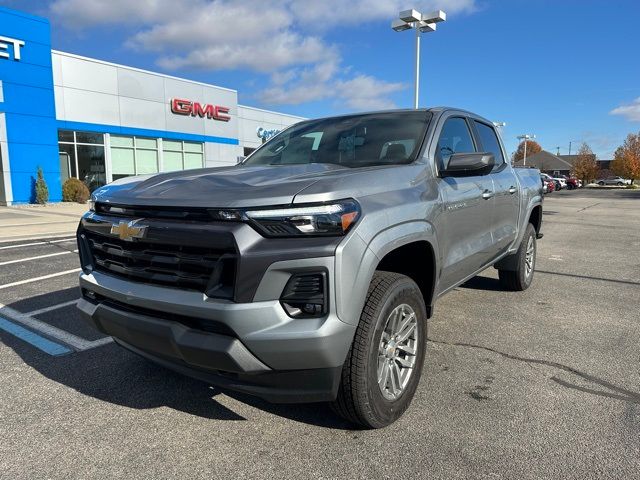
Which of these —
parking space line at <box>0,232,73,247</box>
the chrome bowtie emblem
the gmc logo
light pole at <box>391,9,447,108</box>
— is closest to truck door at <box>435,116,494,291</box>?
the chrome bowtie emblem

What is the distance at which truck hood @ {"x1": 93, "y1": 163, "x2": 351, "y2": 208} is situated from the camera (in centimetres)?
222

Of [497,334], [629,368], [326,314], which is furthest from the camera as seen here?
[497,334]

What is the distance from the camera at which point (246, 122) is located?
1247 inches

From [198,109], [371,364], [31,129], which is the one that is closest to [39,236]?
[371,364]

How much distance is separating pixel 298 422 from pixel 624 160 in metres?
83.4

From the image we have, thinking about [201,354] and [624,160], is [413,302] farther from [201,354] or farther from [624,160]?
[624,160]

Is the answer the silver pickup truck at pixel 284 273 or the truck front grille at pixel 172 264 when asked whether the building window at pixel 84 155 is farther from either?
the truck front grille at pixel 172 264

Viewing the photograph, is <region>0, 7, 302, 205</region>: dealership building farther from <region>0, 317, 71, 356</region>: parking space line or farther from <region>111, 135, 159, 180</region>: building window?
<region>0, 317, 71, 356</region>: parking space line

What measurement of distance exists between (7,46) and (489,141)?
20.1 m

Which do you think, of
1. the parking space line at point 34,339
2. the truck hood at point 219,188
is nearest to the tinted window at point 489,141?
the truck hood at point 219,188

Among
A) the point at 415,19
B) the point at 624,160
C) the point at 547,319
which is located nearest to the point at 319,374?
the point at 547,319

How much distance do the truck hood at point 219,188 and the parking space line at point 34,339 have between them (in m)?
Answer: 1.51

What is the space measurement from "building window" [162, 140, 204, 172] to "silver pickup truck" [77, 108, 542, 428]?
22800 mm

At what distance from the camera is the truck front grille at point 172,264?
7.20 feet
